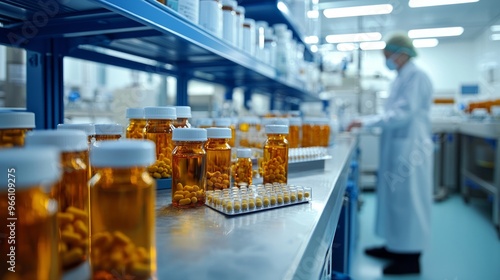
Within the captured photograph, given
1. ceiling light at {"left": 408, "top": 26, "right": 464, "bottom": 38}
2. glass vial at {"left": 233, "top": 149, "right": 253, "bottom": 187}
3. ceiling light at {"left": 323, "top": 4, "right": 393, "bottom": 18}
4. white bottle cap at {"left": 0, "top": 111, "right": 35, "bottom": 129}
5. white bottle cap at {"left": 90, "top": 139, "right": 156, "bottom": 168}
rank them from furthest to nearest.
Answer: ceiling light at {"left": 408, "top": 26, "right": 464, "bottom": 38}
ceiling light at {"left": 323, "top": 4, "right": 393, "bottom": 18}
glass vial at {"left": 233, "top": 149, "right": 253, "bottom": 187}
white bottle cap at {"left": 0, "top": 111, "right": 35, "bottom": 129}
white bottle cap at {"left": 90, "top": 139, "right": 156, "bottom": 168}

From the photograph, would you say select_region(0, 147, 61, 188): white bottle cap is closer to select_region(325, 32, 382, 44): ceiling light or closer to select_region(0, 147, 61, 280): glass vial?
select_region(0, 147, 61, 280): glass vial

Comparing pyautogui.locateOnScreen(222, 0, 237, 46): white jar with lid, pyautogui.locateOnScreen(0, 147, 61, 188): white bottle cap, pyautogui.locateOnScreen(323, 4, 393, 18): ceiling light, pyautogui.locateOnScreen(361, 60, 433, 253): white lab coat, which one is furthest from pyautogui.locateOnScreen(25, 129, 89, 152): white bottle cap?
pyautogui.locateOnScreen(323, 4, 393, 18): ceiling light

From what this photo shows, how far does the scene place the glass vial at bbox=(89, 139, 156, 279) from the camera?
0.44m

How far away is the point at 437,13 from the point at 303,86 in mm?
4978

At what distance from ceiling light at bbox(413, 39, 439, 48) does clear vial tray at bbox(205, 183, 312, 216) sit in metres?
8.92

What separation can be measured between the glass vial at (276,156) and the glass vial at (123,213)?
0.63 metres

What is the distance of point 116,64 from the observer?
1.65 meters

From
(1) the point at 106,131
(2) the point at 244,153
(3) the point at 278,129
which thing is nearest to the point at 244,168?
(2) the point at 244,153

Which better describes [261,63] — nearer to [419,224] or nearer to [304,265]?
[304,265]

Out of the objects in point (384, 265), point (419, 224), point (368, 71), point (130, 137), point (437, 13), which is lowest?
point (384, 265)

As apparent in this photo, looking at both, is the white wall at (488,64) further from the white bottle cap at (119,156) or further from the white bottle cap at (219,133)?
the white bottle cap at (119,156)

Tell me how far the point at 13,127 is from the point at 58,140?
0.59 feet

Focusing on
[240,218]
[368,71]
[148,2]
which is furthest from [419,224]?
[368,71]

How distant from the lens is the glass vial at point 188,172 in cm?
84
